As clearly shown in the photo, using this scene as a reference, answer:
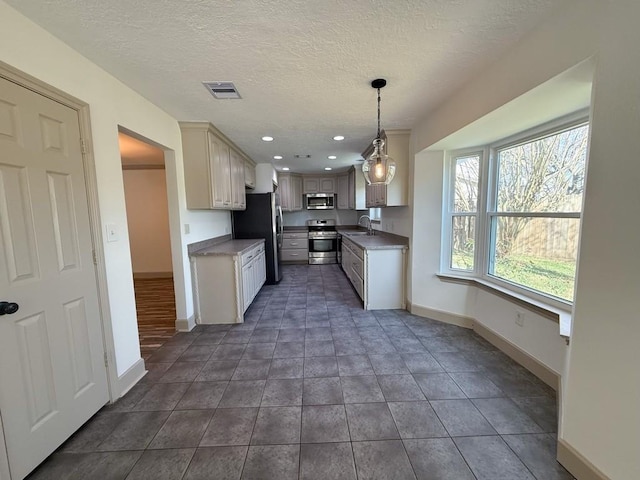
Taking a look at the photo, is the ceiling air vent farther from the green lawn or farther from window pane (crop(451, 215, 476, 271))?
the green lawn

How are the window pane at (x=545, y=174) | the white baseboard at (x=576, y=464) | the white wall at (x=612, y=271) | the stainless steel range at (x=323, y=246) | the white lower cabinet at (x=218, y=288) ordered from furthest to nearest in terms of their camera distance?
the stainless steel range at (x=323, y=246) < the white lower cabinet at (x=218, y=288) < the window pane at (x=545, y=174) < the white baseboard at (x=576, y=464) < the white wall at (x=612, y=271)

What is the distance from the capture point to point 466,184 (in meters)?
3.06

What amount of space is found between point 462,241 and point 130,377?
3.54m

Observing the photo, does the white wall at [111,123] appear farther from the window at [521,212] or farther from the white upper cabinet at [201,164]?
the window at [521,212]

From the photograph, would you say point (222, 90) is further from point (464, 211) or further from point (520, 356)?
point (520, 356)

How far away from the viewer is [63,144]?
1619 mm

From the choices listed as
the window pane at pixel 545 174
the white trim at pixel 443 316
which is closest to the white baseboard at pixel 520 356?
the white trim at pixel 443 316

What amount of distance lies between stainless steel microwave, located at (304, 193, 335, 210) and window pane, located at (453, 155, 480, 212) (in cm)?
411

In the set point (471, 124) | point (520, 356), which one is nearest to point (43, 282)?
point (471, 124)

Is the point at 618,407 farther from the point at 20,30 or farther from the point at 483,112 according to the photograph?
the point at 20,30

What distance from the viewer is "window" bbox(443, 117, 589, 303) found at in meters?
2.02

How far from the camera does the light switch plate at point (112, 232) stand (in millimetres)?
1963

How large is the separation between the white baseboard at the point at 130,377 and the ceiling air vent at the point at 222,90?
7.79 ft

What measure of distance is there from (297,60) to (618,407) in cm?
253
